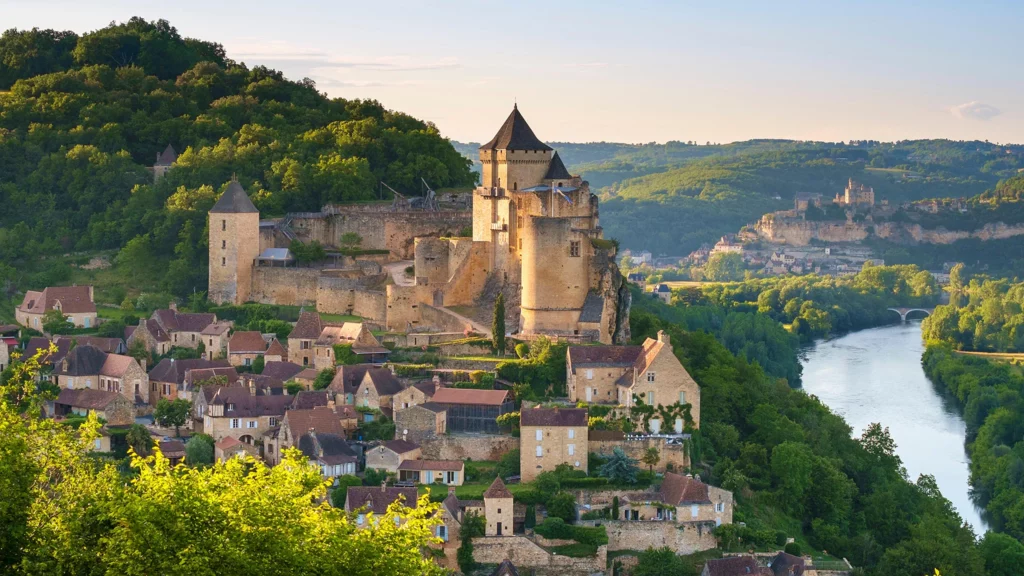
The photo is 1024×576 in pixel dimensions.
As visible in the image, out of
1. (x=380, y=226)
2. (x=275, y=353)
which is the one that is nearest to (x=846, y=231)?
(x=380, y=226)

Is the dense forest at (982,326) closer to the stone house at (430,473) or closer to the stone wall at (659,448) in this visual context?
the stone wall at (659,448)

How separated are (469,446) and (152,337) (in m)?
12.5

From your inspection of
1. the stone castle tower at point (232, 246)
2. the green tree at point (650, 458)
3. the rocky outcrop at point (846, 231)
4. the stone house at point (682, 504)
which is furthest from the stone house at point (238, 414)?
the rocky outcrop at point (846, 231)

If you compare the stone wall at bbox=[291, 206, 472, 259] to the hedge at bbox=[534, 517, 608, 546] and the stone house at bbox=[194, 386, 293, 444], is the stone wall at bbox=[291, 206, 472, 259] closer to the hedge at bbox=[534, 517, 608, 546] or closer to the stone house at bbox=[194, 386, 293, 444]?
the stone house at bbox=[194, 386, 293, 444]

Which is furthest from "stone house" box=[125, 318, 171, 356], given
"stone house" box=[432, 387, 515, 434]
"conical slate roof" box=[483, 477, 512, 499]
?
"conical slate roof" box=[483, 477, 512, 499]

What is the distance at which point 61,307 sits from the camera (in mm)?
52656

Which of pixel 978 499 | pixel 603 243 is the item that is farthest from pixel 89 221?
pixel 978 499

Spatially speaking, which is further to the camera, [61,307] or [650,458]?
[61,307]

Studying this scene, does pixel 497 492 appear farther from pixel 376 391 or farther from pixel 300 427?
pixel 376 391

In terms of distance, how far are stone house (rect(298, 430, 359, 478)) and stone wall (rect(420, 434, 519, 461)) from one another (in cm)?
206

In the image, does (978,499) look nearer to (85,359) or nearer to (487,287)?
(487,287)

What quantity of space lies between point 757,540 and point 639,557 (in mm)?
3236

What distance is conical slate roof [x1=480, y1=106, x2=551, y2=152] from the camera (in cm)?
5169

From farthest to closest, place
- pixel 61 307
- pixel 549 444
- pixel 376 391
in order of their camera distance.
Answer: pixel 61 307 < pixel 376 391 < pixel 549 444
